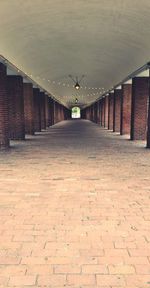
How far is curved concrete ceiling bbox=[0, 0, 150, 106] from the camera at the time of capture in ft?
20.7

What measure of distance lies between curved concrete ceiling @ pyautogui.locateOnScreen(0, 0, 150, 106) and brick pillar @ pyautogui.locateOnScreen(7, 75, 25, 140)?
1.17 meters

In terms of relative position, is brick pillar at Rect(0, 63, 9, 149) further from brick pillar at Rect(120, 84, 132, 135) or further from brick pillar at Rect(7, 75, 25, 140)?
brick pillar at Rect(120, 84, 132, 135)

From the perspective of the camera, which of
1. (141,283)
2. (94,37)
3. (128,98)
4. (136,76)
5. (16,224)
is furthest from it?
(128,98)

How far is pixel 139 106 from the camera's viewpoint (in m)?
14.0

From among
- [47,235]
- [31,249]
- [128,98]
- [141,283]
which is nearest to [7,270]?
[31,249]

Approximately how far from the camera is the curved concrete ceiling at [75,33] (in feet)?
20.7

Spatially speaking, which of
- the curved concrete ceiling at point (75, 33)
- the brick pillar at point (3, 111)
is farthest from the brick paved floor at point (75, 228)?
the brick pillar at point (3, 111)

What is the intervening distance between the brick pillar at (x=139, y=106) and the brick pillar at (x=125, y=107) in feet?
9.12

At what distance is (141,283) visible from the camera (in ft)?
7.48

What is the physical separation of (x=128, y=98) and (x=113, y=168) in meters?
11.0

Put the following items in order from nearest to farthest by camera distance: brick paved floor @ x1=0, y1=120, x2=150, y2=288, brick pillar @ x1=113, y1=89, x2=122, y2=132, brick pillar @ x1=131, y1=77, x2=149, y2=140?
brick paved floor @ x1=0, y1=120, x2=150, y2=288 → brick pillar @ x1=131, y1=77, x2=149, y2=140 → brick pillar @ x1=113, y1=89, x2=122, y2=132

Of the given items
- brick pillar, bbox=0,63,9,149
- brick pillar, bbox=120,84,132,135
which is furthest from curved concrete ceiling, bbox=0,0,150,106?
brick pillar, bbox=120,84,132,135

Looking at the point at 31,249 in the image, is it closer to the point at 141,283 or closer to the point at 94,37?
the point at 141,283

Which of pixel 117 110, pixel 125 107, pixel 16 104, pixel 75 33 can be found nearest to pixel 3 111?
pixel 16 104
